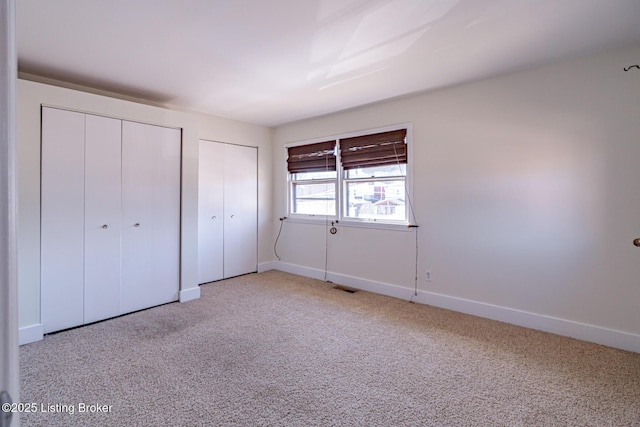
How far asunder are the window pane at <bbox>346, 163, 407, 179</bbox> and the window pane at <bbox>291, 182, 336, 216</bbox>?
408mm

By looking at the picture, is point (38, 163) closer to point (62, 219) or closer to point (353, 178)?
point (62, 219)

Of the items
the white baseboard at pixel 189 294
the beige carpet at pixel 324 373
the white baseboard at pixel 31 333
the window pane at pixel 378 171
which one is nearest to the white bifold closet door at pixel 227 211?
the white baseboard at pixel 189 294

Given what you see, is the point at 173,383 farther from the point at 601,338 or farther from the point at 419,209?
the point at 601,338

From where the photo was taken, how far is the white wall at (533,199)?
2.73 metres

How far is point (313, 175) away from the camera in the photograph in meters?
5.19

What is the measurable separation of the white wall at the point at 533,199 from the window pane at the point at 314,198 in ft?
3.51

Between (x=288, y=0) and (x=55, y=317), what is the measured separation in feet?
11.5

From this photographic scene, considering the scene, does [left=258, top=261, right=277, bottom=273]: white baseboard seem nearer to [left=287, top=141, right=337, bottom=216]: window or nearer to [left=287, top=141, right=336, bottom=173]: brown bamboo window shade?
[left=287, top=141, right=337, bottom=216]: window

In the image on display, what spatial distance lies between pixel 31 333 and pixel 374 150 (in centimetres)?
412

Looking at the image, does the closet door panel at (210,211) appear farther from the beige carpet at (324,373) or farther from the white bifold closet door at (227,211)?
the beige carpet at (324,373)

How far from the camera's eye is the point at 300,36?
2455 mm

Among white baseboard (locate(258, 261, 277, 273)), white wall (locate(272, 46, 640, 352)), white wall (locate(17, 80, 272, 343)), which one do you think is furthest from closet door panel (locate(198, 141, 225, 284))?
white wall (locate(272, 46, 640, 352))

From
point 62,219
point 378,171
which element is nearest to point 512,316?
point 378,171

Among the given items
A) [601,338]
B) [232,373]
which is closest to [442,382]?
[232,373]
